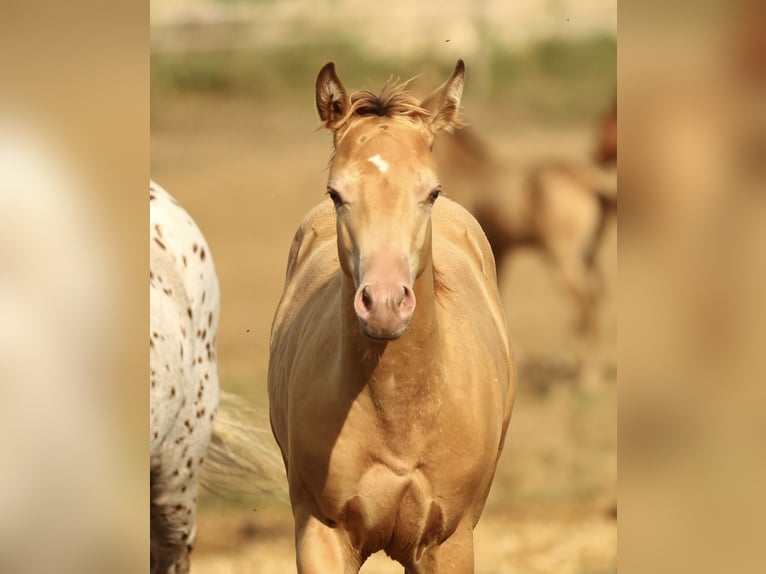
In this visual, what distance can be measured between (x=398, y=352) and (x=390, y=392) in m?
0.11

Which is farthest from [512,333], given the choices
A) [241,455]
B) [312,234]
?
[312,234]

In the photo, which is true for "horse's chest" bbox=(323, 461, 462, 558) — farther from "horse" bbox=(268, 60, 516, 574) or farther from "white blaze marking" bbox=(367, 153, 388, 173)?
"white blaze marking" bbox=(367, 153, 388, 173)

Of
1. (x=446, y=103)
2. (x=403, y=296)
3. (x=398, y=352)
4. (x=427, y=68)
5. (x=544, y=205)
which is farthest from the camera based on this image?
(x=427, y=68)

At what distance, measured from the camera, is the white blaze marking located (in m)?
3.07

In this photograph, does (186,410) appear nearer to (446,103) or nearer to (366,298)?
(446,103)

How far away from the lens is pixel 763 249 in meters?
1.89

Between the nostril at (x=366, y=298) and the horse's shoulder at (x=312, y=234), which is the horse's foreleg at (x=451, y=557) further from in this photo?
the horse's shoulder at (x=312, y=234)

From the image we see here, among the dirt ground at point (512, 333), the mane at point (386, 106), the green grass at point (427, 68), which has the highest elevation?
the green grass at point (427, 68)

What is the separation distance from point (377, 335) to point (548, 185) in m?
5.72

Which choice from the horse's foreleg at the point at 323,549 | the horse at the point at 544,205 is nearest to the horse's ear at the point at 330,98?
the horse's foreleg at the point at 323,549

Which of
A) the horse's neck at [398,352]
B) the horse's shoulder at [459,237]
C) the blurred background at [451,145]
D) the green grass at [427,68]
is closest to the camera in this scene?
the horse's neck at [398,352]

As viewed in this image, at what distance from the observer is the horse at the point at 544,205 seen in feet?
27.5

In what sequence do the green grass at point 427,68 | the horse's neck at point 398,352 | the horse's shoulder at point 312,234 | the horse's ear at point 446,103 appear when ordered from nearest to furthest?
the horse's neck at point 398,352 < the horse's ear at point 446,103 < the horse's shoulder at point 312,234 < the green grass at point 427,68

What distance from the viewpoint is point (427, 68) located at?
9.77 meters
